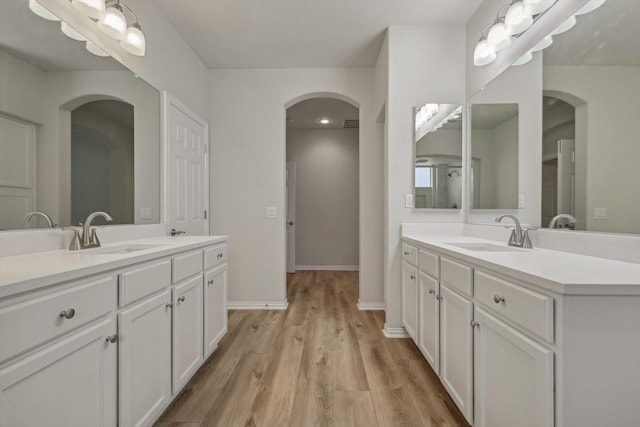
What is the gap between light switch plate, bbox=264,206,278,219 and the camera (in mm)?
3352

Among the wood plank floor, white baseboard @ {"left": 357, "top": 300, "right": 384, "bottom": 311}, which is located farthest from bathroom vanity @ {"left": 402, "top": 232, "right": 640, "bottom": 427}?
white baseboard @ {"left": 357, "top": 300, "right": 384, "bottom": 311}

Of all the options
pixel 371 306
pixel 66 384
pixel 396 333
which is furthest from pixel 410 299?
pixel 66 384

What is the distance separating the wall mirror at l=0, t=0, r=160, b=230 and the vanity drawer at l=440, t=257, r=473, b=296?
6.51 ft

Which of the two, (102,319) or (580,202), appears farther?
(580,202)

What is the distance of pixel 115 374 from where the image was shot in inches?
44.6

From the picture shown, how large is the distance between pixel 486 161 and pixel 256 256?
2.43 m

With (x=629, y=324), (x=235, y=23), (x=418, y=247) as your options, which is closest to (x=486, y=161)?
(x=418, y=247)

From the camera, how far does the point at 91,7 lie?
1.58m

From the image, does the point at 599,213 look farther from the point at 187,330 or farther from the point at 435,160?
the point at 187,330

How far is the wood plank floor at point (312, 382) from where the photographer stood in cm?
155

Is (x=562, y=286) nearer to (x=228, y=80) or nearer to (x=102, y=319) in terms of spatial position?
(x=102, y=319)

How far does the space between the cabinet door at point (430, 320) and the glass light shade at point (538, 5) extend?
1.66 m

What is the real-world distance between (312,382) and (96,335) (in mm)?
1274

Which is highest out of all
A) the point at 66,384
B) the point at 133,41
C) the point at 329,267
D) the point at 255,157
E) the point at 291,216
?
the point at 133,41
